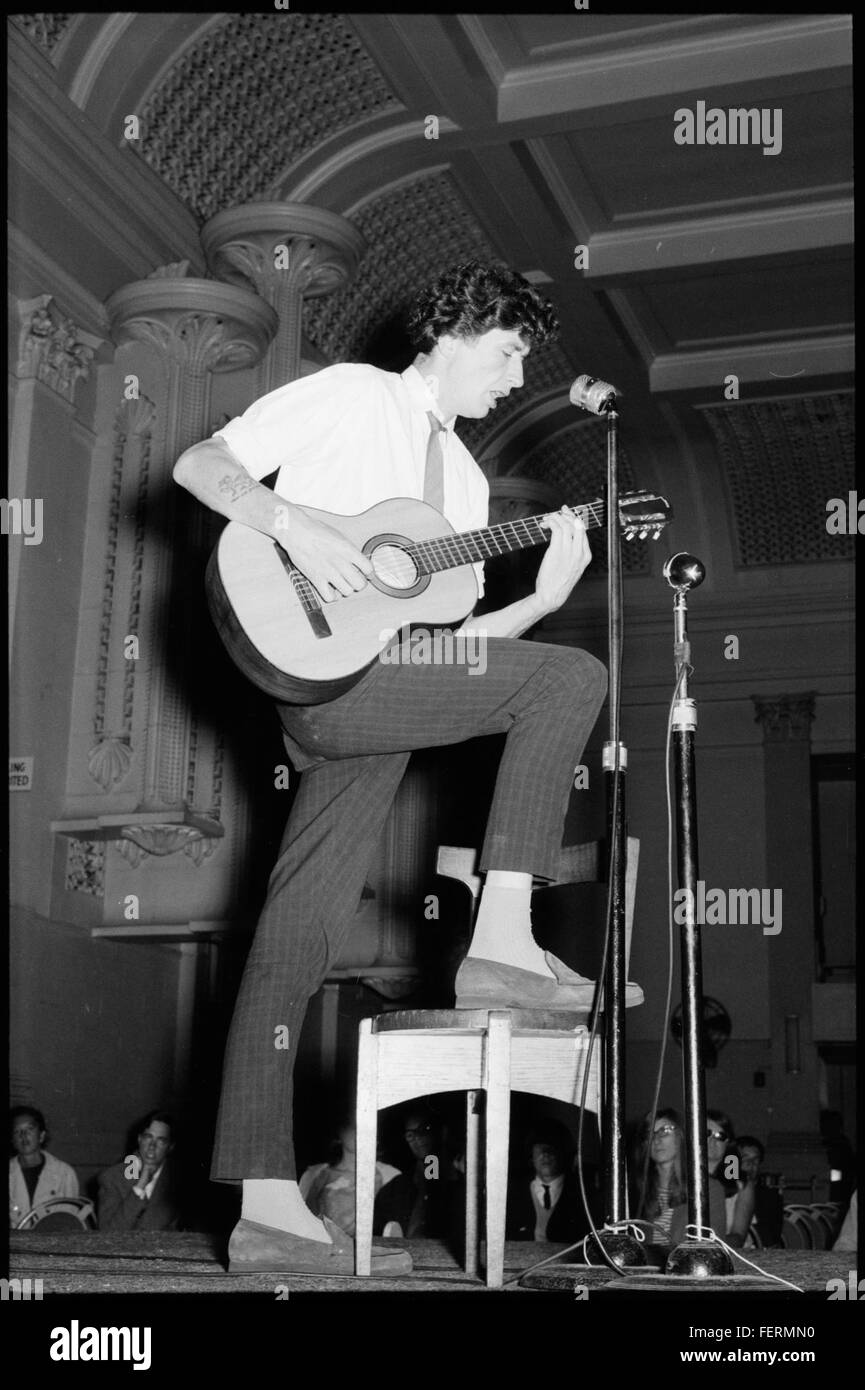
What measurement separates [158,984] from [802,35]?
6152 millimetres

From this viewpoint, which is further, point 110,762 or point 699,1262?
point 110,762

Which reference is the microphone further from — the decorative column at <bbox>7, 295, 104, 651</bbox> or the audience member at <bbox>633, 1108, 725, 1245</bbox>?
the decorative column at <bbox>7, 295, 104, 651</bbox>

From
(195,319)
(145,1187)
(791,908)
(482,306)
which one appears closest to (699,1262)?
(482,306)

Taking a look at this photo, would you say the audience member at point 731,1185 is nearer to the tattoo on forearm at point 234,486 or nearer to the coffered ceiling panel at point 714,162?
the tattoo on forearm at point 234,486

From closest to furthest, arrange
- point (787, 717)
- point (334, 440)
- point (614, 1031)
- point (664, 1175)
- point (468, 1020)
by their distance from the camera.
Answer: point (614, 1031) → point (468, 1020) → point (334, 440) → point (664, 1175) → point (787, 717)

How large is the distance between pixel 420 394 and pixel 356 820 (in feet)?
2.95

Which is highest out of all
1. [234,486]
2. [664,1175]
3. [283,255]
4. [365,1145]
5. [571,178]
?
[571,178]

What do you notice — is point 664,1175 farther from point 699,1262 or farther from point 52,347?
point 52,347

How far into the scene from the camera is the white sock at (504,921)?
2795 millimetres

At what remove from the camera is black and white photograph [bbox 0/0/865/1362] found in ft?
8.78

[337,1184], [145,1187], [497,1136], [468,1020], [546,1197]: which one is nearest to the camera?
[497,1136]

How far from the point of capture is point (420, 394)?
3104 millimetres

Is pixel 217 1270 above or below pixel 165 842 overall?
below

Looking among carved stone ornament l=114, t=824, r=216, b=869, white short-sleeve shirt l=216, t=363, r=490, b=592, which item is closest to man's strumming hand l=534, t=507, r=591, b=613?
white short-sleeve shirt l=216, t=363, r=490, b=592
